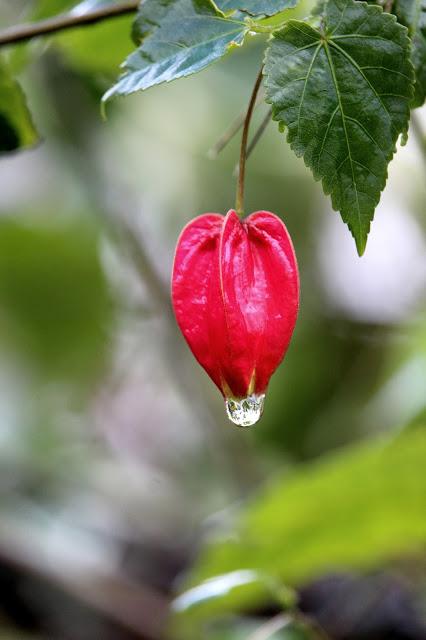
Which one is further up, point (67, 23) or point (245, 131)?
point (67, 23)

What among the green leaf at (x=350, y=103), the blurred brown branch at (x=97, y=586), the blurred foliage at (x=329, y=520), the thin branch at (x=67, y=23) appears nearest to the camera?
the green leaf at (x=350, y=103)

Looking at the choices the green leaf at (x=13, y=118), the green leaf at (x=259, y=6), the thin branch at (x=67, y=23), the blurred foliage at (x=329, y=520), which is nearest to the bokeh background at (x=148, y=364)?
the blurred foliage at (x=329, y=520)

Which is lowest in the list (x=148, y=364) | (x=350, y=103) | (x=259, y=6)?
(x=350, y=103)

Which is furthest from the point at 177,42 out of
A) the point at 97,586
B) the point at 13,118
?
the point at 97,586

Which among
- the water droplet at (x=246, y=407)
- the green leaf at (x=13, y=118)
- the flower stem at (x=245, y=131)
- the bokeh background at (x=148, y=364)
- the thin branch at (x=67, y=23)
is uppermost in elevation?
the bokeh background at (x=148, y=364)

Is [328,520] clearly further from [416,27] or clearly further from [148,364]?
[148,364]

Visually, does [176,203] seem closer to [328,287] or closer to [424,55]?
[328,287]

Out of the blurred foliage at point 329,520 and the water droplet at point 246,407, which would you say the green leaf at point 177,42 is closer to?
the water droplet at point 246,407

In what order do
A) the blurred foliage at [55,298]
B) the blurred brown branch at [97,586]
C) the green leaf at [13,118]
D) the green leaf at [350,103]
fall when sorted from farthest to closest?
the blurred foliage at [55,298] < the blurred brown branch at [97,586] < the green leaf at [13,118] < the green leaf at [350,103]
